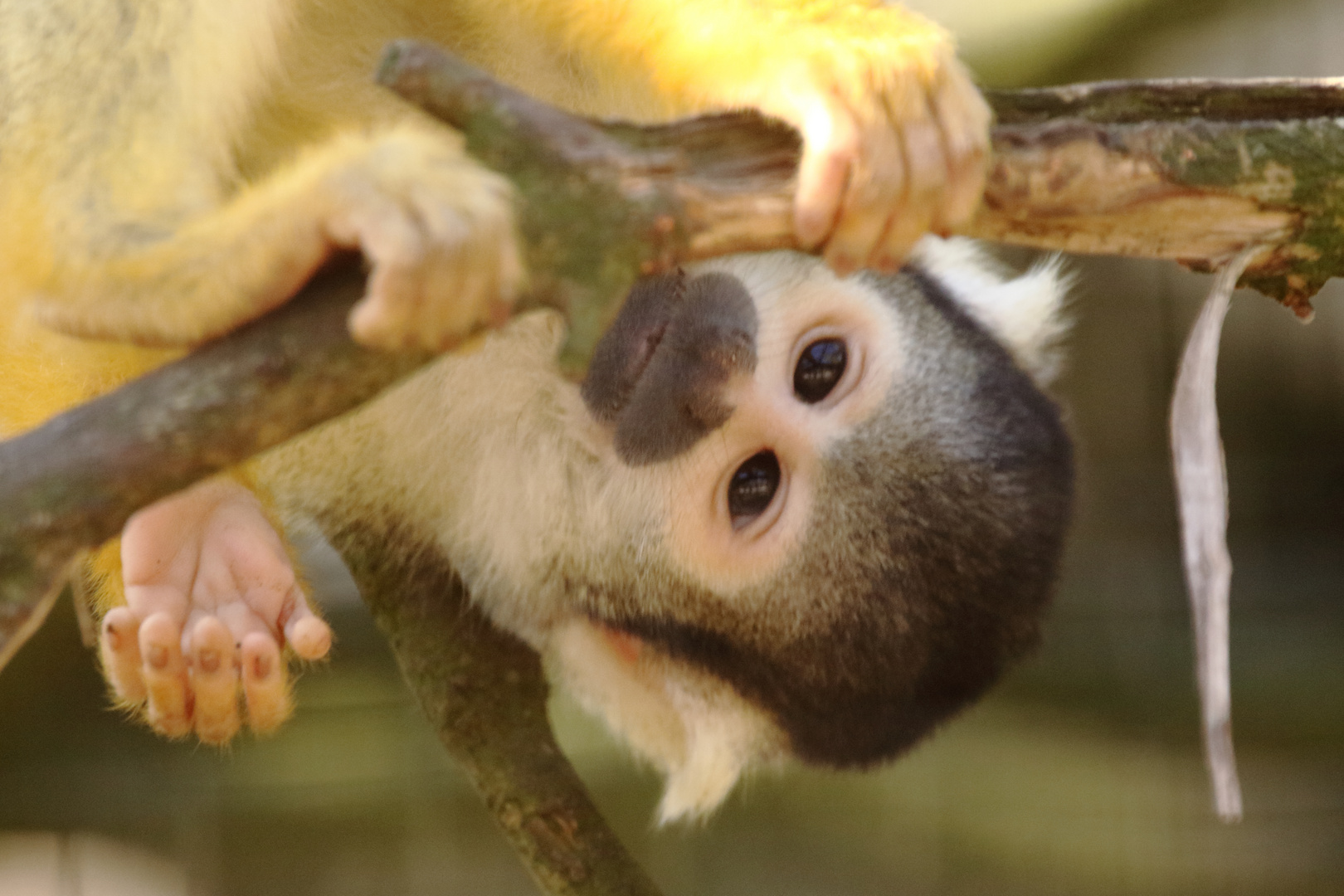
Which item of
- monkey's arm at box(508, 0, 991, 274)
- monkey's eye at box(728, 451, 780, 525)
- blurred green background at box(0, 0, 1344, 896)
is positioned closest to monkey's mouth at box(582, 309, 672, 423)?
monkey's eye at box(728, 451, 780, 525)

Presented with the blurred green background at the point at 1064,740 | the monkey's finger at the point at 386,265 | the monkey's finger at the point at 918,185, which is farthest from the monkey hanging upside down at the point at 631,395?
the blurred green background at the point at 1064,740

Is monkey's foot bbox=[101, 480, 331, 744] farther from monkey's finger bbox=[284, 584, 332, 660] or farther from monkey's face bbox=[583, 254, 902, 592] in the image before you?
monkey's face bbox=[583, 254, 902, 592]

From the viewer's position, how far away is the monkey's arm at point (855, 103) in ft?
4.36

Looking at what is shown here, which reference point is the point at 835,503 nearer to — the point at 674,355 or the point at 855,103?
the point at 674,355

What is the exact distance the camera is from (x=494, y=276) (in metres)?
1.16

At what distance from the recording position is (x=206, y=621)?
1803 mm

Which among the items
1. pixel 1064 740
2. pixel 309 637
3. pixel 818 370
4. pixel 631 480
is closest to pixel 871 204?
pixel 818 370

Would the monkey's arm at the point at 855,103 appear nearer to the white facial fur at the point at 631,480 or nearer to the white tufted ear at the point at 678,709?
the white facial fur at the point at 631,480

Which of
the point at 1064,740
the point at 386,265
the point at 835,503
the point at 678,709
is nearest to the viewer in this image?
the point at 386,265

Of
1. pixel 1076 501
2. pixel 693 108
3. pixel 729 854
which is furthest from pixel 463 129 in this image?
pixel 729 854

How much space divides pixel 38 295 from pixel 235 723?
67 cm

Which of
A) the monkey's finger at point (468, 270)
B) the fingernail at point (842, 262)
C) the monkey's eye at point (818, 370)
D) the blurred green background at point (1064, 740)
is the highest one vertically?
the monkey's finger at point (468, 270)

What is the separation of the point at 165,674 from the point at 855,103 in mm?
1184

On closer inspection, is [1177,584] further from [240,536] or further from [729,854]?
[240,536]
